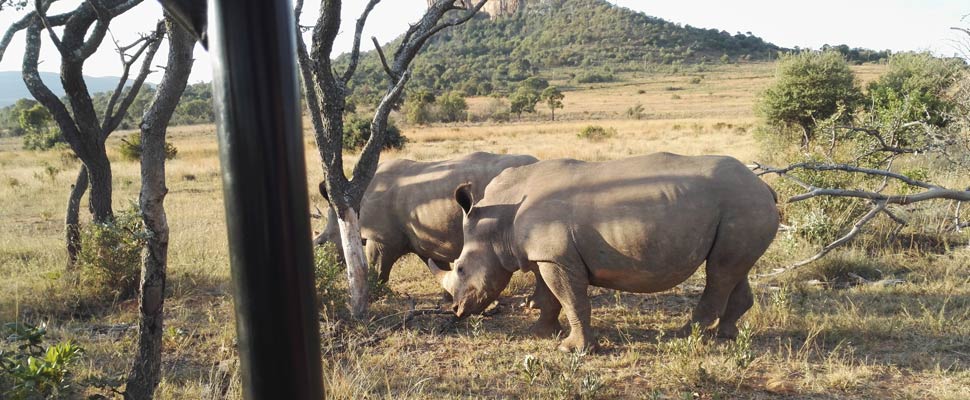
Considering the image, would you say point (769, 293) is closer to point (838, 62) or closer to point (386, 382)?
point (386, 382)

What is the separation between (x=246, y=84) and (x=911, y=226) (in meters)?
9.21

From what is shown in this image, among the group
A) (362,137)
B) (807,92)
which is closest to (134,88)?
(362,137)

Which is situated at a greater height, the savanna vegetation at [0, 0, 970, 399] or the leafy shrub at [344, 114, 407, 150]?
the leafy shrub at [344, 114, 407, 150]

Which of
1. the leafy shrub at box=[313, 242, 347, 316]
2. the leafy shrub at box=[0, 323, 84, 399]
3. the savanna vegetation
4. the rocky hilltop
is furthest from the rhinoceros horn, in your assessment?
the rocky hilltop

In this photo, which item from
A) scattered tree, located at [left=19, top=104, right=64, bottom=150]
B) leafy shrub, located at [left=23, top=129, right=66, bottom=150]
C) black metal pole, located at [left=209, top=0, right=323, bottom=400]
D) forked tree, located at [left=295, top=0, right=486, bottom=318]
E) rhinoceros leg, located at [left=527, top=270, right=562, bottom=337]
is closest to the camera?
black metal pole, located at [left=209, top=0, right=323, bottom=400]

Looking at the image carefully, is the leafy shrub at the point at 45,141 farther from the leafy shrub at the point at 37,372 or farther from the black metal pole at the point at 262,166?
the black metal pole at the point at 262,166

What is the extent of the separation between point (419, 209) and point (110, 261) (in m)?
3.26

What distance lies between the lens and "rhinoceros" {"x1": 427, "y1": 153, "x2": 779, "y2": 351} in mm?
4938

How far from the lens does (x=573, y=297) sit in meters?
5.24

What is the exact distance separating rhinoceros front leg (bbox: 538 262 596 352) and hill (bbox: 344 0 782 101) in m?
70.1

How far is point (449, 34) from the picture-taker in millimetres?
119438

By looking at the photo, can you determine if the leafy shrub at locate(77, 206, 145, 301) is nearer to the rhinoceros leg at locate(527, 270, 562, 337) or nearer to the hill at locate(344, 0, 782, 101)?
the rhinoceros leg at locate(527, 270, 562, 337)

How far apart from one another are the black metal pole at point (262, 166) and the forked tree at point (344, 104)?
13.6ft

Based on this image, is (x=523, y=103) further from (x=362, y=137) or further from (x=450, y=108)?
(x=362, y=137)
